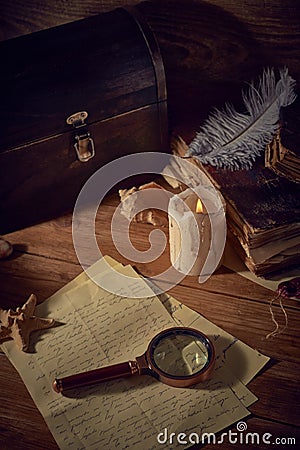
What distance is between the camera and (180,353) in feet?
3.58

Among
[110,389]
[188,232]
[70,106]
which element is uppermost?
[70,106]

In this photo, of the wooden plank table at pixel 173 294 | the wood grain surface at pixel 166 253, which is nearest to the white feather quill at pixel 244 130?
the wood grain surface at pixel 166 253

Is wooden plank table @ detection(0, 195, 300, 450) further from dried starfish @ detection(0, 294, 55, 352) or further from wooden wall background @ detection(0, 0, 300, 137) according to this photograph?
wooden wall background @ detection(0, 0, 300, 137)

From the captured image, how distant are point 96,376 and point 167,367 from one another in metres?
0.11

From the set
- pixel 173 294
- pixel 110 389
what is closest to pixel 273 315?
pixel 173 294

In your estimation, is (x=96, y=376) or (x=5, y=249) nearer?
(x=96, y=376)

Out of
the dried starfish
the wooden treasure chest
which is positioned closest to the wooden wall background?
the wooden treasure chest

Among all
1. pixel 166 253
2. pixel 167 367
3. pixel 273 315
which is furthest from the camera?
pixel 166 253

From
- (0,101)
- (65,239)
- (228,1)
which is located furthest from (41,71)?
(228,1)

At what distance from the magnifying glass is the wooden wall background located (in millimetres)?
549

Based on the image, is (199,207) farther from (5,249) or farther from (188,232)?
(5,249)

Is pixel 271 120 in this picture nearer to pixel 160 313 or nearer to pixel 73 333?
pixel 160 313

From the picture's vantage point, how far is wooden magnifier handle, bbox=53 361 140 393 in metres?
1.07

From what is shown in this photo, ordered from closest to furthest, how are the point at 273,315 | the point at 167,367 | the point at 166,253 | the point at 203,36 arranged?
→ the point at 167,367 → the point at 273,315 → the point at 166,253 → the point at 203,36
